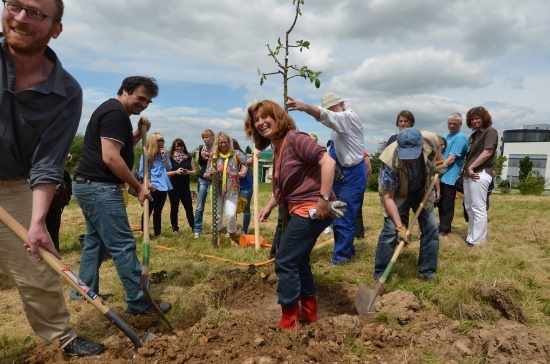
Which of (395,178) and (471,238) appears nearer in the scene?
(395,178)

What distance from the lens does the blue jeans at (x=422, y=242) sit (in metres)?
4.18

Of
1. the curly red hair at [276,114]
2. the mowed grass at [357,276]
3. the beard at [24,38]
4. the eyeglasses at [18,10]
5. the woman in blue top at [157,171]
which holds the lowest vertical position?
the mowed grass at [357,276]

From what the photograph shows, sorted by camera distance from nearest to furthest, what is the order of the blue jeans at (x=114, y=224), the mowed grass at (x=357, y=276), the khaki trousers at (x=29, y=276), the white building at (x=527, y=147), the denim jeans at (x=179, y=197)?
1. the khaki trousers at (x=29, y=276)
2. the blue jeans at (x=114, y=224)
3. the mowed grass at (x=357, y=276)
4. the denim jeans at (x=179, y=197)
5. the white building at (x=527, y=147)

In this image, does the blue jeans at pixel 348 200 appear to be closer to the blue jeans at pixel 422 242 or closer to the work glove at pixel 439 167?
the blue jeans at pixel 422 242

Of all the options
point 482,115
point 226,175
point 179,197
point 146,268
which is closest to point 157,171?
point 179,197

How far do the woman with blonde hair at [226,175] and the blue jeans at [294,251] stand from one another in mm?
3383

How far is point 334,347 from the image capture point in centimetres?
275

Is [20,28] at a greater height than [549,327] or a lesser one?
greater


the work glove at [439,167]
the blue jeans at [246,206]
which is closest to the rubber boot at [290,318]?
the work glove at [439,167]

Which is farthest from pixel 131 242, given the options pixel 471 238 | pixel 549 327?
pixel 471 238

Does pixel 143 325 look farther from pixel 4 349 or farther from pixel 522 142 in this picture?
pixel 522 142

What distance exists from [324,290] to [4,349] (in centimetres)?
285

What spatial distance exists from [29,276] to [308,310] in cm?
209

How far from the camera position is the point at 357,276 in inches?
181
